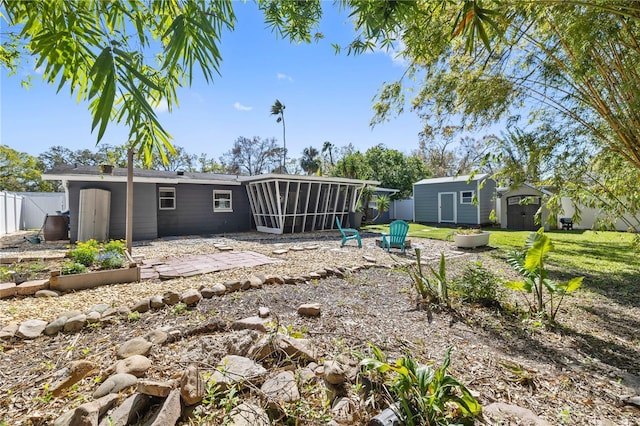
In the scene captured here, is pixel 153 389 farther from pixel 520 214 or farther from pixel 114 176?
pixel 520 214

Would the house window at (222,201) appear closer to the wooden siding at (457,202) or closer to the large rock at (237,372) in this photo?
the large rock at (237,372)

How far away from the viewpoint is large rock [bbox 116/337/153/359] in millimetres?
1991

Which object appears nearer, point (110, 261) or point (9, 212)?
point (110, 261)

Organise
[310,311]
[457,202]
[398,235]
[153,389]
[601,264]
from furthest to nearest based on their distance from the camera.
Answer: [457,202] < [398,235] < [601,264] < [310,311] < [153,389]

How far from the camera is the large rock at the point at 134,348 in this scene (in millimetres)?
1991

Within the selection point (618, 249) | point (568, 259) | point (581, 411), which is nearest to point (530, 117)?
point (568, 259)

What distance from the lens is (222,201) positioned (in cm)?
1208

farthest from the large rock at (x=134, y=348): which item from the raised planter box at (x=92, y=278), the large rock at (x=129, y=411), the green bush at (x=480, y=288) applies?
the green bush at (x=480, y=288)

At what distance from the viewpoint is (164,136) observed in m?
1.50

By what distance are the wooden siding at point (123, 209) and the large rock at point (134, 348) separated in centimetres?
895

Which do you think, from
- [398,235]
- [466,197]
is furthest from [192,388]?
[466,197]

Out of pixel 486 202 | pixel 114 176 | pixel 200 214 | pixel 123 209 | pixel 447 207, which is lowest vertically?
pixel 200 214

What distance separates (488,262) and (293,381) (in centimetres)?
612

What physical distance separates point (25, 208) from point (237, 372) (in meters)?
20.5
